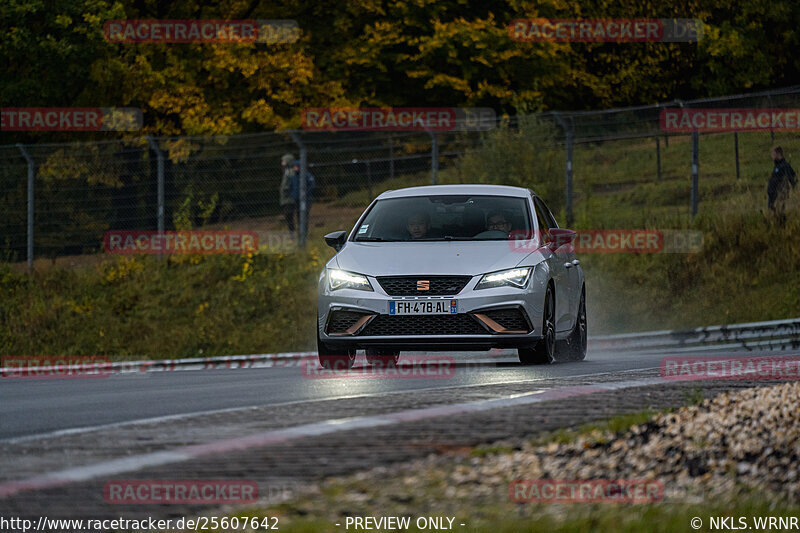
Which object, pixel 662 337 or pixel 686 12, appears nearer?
pixel 662 337

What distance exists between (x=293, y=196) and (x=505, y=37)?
10.6m

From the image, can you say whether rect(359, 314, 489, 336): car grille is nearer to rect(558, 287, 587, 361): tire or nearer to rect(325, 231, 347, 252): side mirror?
rect(325, 231, 347, 252): side mirror

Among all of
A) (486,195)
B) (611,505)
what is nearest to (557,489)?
(611,505)

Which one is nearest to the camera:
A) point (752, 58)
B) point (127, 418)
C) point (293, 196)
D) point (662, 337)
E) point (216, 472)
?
point (216, 472)

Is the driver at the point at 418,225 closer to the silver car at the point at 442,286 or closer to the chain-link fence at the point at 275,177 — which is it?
the silver car at the point at 442,286

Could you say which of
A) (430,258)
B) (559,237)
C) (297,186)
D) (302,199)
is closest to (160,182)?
(297,186)

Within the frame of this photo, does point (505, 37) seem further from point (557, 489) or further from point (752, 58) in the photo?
point (557, 489)

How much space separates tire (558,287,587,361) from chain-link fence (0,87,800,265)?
10603 mm

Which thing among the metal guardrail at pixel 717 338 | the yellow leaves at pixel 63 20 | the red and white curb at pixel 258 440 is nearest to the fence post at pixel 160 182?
the yellow leaves at pixel 63 20

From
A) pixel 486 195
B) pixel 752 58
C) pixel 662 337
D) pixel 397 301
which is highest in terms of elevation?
pixel 752 58

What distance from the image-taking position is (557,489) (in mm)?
6043

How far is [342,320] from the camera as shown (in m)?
12.7

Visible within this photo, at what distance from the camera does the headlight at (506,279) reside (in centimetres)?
1258

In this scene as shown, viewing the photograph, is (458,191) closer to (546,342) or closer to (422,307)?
(546,342)
